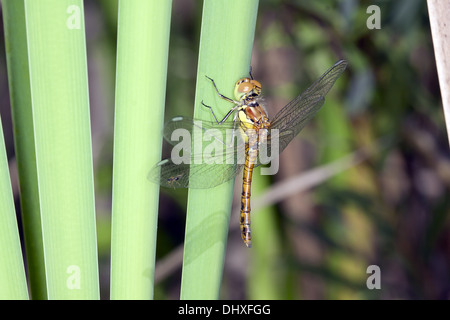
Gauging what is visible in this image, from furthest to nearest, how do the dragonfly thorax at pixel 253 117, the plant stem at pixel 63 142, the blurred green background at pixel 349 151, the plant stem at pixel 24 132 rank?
the blurred green background at pixel 349 151 < the dragonfly thorax at pixel 253 117 < the plant stem at pixel 24 132 < the plant stem at pixel 63 142

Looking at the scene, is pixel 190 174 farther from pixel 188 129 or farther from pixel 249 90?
pixel 249 90

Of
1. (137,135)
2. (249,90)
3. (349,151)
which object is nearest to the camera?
(137,135)

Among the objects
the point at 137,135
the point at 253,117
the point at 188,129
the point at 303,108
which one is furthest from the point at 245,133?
the point at 137,135

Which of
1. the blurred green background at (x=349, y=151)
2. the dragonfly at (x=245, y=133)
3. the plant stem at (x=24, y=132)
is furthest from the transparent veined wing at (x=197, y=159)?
the blurred green background at (x=349, y=151)

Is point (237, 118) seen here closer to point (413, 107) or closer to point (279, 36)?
point (279, 36)

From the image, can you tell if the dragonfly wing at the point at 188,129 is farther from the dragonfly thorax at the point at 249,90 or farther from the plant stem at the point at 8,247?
the plant stem at the point at 8,247
